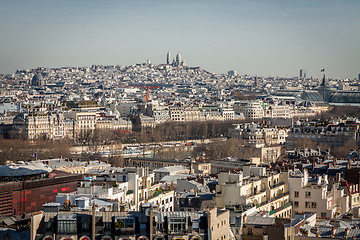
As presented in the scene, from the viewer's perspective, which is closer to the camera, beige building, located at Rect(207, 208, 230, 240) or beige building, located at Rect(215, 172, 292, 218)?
beige building, located at Rect(207, 208, 230, 240)

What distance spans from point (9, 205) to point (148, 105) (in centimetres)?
8118

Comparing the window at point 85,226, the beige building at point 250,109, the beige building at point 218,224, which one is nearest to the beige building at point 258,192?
the beige building at point 218,224

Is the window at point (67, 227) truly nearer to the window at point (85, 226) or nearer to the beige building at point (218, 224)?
the window at point (85, 226)

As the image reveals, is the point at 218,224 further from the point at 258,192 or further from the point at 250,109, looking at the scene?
the point at 250,109

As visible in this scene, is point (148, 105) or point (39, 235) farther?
point (148, 105)

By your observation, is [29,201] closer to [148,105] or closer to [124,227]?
[124,227]

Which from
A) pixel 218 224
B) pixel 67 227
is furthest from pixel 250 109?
pixel 67 227

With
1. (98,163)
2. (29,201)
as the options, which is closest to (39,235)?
(29,201)

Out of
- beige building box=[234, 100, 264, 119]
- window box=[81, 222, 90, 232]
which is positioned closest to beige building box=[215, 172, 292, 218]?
window box=[81, 222, 90, 232]

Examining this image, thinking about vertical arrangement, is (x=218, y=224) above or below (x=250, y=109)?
below

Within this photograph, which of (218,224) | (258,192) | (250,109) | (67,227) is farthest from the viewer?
(250,109)

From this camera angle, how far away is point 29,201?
84.2 ft

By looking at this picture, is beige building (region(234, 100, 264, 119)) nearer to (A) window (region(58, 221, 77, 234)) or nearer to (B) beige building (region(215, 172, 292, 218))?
(B) beige building (region(215, 172, 292, 218))

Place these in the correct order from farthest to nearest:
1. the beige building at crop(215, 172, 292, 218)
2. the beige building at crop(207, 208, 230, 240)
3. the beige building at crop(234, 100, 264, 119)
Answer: the beige building at crop(234, 100, 264, 119) < the beige building at crop(215, 172, 292, 218) < the beige building at crop(207, 208, 230, 240)
